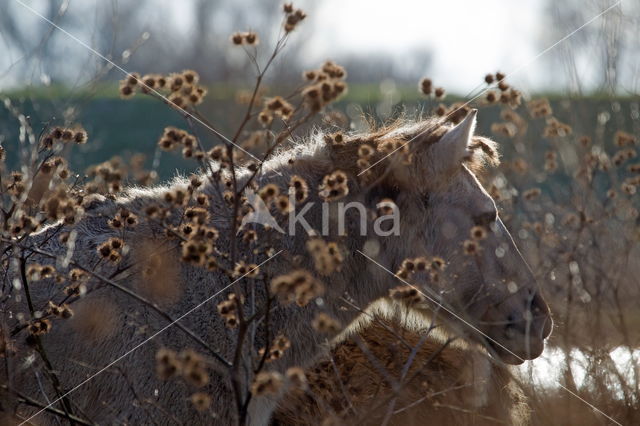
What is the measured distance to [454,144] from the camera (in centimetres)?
424

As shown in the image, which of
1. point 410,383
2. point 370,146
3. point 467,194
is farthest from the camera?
point 410,383

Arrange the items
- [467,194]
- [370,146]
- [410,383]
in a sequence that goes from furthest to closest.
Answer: [410,383]
[467,194]
[370,146]

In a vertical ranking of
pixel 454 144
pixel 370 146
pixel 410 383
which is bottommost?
pixel 410 383

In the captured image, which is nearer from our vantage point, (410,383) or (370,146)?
(370,146)

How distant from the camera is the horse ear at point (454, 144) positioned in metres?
4.20

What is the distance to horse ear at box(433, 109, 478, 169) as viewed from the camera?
165 inches

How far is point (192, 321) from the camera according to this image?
4.02m

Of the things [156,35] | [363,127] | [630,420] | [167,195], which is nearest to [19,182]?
[167,195]

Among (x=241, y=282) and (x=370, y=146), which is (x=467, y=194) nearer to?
(x=370, y=146)

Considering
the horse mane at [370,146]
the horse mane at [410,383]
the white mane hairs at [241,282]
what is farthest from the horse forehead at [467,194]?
the horse mane at [410,383]

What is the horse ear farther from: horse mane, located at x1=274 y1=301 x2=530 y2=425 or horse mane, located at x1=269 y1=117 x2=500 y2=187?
horse mane, located at x1=274 y1=301 x2=530 y2=425

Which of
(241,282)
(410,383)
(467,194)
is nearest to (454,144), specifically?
(467,194)

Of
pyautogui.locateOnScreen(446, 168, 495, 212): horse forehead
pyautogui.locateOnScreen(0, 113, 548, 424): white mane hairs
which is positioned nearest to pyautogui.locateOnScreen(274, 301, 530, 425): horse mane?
pyautogui.locateOnScreen(0, 113, 548, 424): white mane hairs

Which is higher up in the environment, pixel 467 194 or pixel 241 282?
pixel 467 194
